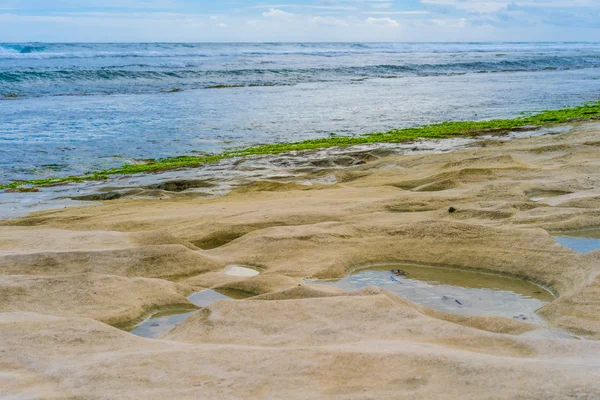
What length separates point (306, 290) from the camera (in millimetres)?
3855

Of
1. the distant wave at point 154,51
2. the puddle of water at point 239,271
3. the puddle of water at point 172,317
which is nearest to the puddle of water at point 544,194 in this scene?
the puddle of water at point 239,271

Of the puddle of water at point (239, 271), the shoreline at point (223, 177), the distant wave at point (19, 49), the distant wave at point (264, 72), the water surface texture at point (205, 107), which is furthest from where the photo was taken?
the distant wave at point (19, 49)

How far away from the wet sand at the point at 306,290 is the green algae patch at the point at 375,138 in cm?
204

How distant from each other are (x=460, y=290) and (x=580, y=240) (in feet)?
4.85

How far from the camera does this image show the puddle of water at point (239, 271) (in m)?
4.82

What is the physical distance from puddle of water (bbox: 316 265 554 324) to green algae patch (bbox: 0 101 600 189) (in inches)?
246

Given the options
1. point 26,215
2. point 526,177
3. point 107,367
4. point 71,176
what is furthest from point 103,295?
point 71,176

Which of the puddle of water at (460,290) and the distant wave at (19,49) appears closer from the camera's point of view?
the puddle of water at (460,290)

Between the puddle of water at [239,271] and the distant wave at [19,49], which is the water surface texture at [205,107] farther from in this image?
the distant wave at [19,49]

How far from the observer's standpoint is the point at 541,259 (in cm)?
462

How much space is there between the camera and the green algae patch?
393 inches

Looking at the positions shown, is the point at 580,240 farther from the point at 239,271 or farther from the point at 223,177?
the point at 223,177

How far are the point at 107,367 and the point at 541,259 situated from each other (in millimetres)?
3301

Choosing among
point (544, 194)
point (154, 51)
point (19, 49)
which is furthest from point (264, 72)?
point (19, 49)
